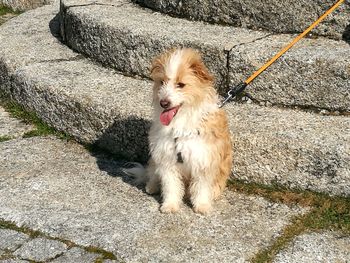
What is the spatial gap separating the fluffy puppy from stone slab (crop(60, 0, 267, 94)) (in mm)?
1095

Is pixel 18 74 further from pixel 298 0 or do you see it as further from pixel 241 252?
pixel 241 252

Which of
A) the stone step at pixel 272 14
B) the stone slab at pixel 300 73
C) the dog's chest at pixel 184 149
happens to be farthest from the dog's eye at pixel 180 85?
the stone step at pixel 272 14

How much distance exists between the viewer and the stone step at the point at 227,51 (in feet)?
15.3

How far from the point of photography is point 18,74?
5.89m

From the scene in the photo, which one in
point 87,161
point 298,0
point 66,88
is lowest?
point 87,161

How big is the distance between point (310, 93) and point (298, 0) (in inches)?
37.9

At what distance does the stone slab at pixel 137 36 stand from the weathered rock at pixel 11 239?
7.01 feet

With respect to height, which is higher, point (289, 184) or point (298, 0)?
point (298, 0)

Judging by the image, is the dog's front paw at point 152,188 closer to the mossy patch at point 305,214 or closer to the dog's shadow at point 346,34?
the mossy patch at point 305,214

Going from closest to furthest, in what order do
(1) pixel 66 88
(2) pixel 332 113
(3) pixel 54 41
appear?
(2) pixel 332 113
(1) pixel 66 88
(3) pixel 54 41

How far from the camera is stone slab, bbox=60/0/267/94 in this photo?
5.09 metres

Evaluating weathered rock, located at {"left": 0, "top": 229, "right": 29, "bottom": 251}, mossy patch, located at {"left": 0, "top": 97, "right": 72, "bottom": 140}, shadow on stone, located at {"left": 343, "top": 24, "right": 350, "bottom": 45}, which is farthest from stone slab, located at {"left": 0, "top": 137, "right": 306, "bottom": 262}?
shadow on stone, located at {"left": 343, "top": 24, "right": 350, "bottom": 45}

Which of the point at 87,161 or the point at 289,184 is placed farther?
the point at 87,161

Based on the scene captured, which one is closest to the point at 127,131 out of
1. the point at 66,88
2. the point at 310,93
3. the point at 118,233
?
the point at 66,88
